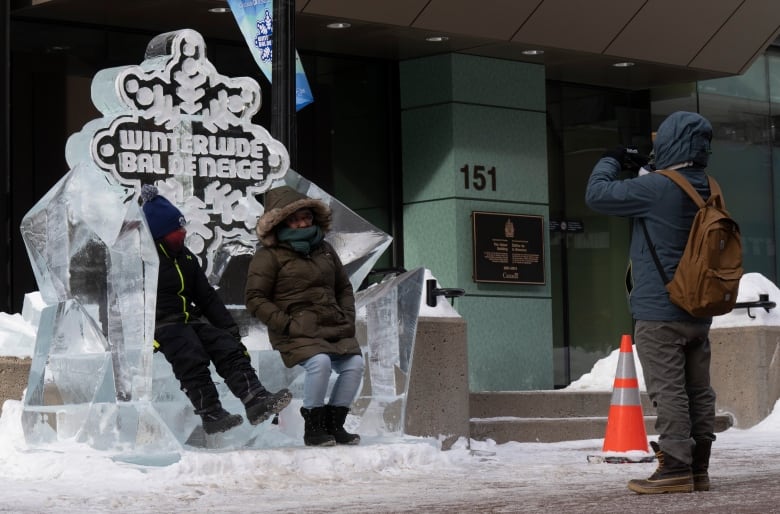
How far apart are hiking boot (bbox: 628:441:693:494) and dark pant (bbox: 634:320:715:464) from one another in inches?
2.2

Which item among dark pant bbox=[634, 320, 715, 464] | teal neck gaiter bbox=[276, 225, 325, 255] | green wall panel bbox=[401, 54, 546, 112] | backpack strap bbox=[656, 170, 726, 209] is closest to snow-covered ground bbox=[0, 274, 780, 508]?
dark pant bbox=[634, 320, 715, 464]

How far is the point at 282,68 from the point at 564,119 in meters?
10.2

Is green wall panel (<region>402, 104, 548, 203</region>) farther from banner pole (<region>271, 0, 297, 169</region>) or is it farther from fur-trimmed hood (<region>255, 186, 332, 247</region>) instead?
fur-trimmed hood (<region>255, 186, 332, 247</region>)

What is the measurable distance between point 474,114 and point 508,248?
164 centimetres

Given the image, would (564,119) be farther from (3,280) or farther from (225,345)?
(225,345)

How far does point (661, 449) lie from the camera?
7.87 m

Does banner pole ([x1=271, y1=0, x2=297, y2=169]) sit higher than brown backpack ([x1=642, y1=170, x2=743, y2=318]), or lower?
higher

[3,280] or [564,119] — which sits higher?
[564,119]

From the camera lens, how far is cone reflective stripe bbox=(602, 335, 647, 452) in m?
10.8

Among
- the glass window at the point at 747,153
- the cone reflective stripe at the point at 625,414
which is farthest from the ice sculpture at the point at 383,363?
Answer: the glass window at the point at 747,153

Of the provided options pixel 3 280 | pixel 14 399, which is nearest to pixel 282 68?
pixel 14 399

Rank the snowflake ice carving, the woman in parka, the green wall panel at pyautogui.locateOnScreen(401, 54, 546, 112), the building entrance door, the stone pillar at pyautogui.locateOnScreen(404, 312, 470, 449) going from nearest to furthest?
1. the woman in parka
2. the snowflake ice carving
3. the stone pillar at pyautogui.locateOnScreen(404, 312, 470, 449)
4. the green wall panel at pyautogui.locateOnScreen(401, 54, 546, 112)
5. the building entrance door

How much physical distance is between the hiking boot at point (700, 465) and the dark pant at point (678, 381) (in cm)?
4

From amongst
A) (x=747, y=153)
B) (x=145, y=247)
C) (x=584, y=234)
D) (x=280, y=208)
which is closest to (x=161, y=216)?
(x=145, y=247)
